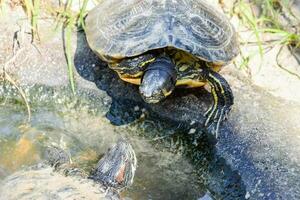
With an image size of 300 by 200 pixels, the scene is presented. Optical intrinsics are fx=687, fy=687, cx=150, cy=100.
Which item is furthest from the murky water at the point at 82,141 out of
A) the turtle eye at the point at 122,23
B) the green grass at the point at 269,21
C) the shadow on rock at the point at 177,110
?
the green grass at the point at 269,21

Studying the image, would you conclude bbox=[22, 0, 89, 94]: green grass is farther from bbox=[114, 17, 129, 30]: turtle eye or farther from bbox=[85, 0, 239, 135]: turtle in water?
bbox=[114, 17, 129, 30]: turtle eye

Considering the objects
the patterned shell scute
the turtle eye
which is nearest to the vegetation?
the patterned shell scute

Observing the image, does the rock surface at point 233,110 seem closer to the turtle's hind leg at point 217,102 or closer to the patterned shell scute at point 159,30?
the turtle's hind leg at point 217,102

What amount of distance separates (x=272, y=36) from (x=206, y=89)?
0.83m

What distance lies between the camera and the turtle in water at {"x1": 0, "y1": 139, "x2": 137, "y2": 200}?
315 centimetres

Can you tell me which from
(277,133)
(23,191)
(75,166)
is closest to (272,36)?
(277,133)

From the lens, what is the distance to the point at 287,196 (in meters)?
3.52

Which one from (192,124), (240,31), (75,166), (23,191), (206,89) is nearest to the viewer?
(23,191)

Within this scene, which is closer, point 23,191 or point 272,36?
point 23,191

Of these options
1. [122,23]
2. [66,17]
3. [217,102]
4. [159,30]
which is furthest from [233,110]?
[66,17]

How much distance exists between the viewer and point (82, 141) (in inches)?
157

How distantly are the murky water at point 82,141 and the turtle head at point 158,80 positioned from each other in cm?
27

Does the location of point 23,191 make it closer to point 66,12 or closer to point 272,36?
point 66,12

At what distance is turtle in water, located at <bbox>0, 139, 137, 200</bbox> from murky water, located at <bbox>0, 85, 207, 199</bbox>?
0.40ft
